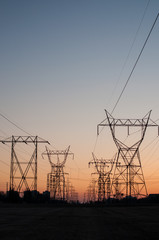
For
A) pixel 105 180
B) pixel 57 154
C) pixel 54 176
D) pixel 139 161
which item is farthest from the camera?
pixel 105 180

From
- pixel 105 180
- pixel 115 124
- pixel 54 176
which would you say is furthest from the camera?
pixel 105 180

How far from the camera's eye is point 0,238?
11023 mm

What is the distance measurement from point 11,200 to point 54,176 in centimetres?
2366

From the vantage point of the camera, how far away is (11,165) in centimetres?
5988

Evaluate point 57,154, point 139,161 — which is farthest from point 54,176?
point 139,161

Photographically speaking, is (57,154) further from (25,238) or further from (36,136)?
(25,238)

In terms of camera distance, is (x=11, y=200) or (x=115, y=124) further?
(x=11, y=200)

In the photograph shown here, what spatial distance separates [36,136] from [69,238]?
5147cm

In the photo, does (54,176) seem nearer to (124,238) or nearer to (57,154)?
(57,154)

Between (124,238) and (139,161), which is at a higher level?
(139,161)

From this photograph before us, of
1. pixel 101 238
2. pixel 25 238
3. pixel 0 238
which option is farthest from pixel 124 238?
pixel 0 238

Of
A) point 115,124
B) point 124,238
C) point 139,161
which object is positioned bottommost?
point 124,238

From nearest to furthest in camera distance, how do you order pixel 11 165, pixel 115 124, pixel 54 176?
pixel 115 124
pixel 11 165
pixel 54 176

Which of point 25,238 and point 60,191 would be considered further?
point 60,191
